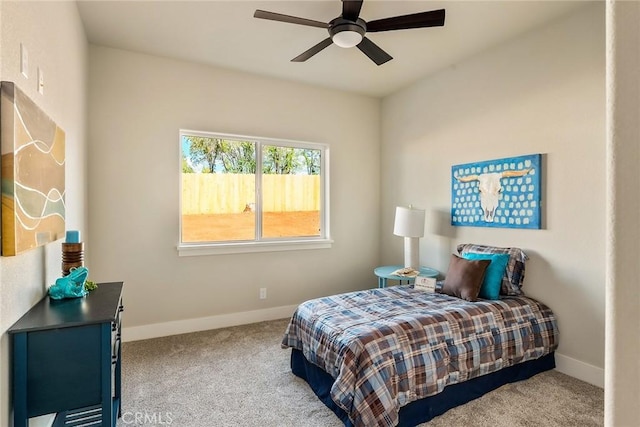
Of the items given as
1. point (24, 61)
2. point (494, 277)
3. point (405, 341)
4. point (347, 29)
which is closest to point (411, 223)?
point (494, 277)

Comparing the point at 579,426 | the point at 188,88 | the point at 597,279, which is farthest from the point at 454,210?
the point at 188,88

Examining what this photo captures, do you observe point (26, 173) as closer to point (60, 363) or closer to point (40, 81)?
point (40, 81)

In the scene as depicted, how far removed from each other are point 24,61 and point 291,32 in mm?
1951

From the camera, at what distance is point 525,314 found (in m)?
2.58

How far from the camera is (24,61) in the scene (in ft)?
4.76

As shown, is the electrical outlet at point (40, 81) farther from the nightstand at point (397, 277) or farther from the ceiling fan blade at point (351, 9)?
the nightstand at point (397, 277)

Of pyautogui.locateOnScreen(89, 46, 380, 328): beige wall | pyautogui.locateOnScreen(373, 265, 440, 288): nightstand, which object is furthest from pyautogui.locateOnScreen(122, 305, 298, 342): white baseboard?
pyautogui.locateOnScreen(373, 265, 440, 288): nightstand

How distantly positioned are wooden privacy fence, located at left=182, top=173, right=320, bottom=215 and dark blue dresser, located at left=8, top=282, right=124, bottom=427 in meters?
2.21

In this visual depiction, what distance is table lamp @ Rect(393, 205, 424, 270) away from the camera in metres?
3.54

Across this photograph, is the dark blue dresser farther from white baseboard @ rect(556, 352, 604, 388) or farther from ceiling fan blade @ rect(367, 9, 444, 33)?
white baseboard @ rect(556, 352, 604, 388)

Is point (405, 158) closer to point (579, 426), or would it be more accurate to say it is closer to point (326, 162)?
point (326, 162)

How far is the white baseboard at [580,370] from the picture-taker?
2.44m

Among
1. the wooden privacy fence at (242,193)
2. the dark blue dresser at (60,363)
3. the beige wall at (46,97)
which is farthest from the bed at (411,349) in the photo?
the wooden privacy fence at (242,193)

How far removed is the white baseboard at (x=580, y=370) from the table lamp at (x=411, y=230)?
4.62 ft
